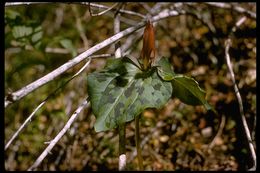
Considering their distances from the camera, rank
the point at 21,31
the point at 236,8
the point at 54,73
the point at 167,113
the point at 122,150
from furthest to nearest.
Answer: the point at 167,113, the point at 236,8, the point at 21,31, the point at 122,150, the point at 54,73

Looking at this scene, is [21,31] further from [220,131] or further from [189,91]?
[220,131]

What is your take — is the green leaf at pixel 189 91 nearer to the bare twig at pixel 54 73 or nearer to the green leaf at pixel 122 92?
the green leaf at pixel 122 92

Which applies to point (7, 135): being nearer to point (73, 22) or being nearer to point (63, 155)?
point (63, 155)

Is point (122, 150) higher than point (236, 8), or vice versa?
point (236, 8)

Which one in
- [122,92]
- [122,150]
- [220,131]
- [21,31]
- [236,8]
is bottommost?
[220,131]

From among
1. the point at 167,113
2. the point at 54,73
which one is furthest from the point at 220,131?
the point at 54,73

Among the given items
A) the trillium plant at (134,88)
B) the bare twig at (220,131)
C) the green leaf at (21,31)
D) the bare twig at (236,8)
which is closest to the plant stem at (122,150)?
the trillium plant at (134,88)

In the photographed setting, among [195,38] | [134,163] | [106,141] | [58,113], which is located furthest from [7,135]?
[195,38]
